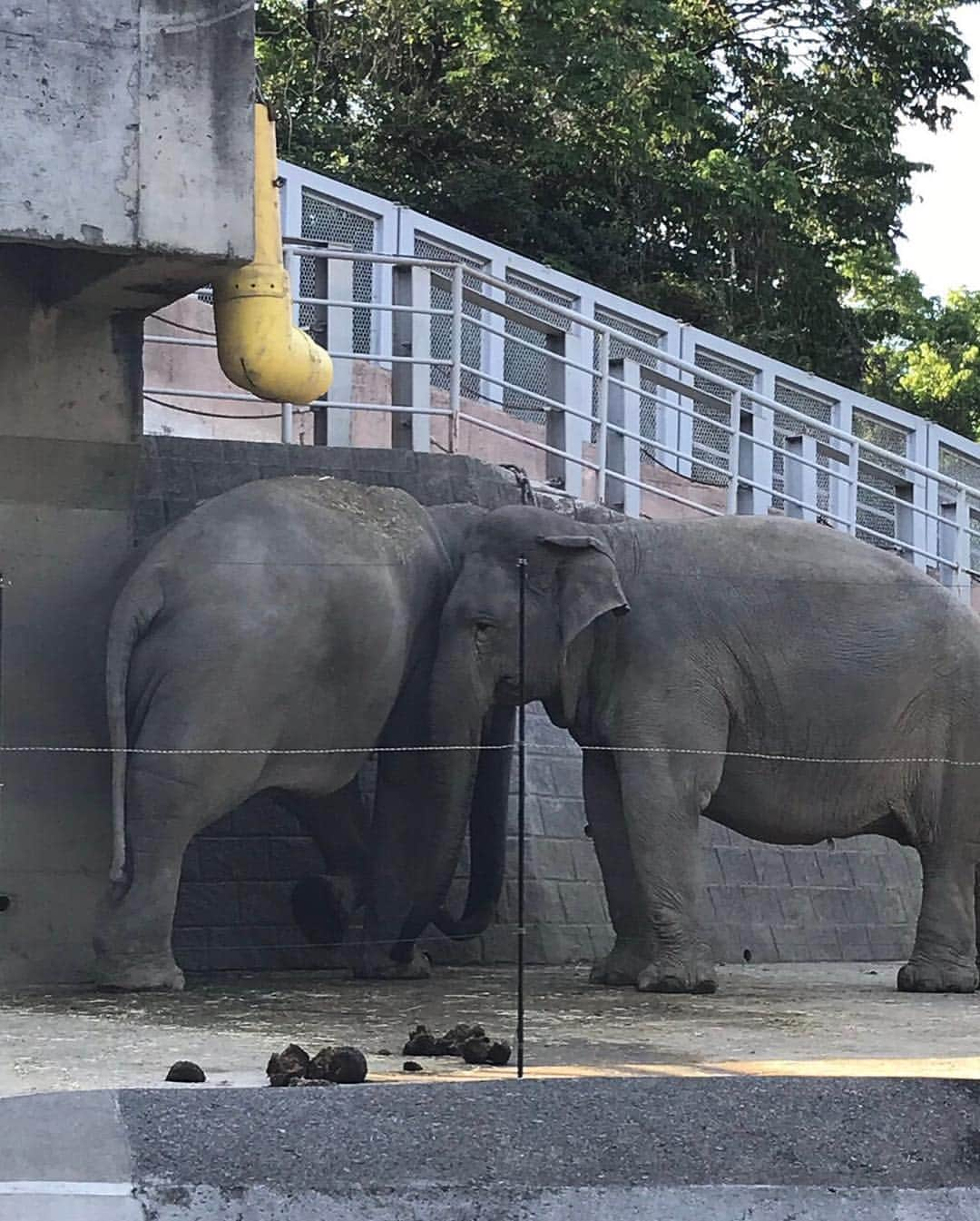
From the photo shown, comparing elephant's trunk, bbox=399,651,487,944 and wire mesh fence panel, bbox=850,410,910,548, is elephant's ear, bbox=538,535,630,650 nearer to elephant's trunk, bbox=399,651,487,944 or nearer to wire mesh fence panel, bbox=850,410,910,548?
elephant's trunk, bbox=399,651,487,944

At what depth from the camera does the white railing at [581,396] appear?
563 inches

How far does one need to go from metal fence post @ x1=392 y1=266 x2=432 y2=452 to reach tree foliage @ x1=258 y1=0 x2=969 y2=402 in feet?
43.6

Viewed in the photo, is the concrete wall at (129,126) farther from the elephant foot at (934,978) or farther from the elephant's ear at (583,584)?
the elephant foot at (934,978)

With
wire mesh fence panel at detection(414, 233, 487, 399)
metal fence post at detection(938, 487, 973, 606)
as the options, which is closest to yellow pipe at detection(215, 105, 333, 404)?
metal fence post at detection(938, 487, 973, 606)

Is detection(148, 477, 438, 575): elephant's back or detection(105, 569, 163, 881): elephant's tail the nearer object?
detection(105, 569, 163, 881): elephant's tail

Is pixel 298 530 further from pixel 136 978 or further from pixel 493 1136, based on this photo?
pixel 493 1136

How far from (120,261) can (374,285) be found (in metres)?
6.60

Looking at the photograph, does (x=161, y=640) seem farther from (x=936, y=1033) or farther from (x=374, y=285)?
(x=374, y=285)

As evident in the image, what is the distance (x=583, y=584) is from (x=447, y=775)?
1.00m

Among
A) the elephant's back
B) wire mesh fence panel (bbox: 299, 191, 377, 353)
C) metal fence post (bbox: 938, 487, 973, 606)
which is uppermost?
wire mesh fence panel (bbox: 299, 191, 377, 353)

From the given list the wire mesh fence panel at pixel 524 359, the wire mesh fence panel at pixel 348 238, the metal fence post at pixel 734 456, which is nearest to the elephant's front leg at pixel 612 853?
the metal fence post at pixel 734 456

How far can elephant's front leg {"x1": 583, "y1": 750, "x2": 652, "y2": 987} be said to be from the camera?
475 inches

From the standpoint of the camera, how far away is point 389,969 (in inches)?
467

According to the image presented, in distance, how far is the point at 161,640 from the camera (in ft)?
36.0
